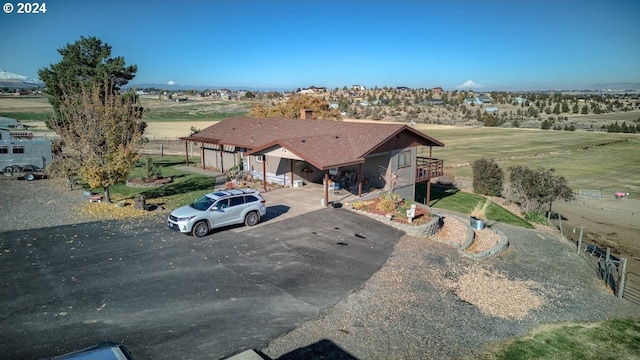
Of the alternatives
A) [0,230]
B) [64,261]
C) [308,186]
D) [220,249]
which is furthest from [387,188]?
[0,230]

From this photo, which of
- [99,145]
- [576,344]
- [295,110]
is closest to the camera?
[576,344]

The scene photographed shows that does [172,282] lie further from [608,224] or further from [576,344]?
[608,224]

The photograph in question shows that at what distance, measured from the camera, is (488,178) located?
3381 centimetres

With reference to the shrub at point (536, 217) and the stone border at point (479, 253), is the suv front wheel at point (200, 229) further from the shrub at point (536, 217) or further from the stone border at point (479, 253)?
the shrub at point (536, 217)

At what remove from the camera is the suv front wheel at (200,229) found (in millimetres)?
16859

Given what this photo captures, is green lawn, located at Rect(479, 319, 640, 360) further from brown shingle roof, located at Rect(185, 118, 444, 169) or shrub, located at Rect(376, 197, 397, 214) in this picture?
brown shingle roof, located at Rect(185, 118, 444, 169)

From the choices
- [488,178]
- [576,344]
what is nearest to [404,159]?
[488,178]

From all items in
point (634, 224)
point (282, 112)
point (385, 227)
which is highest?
point (282, 112)

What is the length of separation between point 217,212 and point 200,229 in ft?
3.27

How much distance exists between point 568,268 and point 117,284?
17.6 meters

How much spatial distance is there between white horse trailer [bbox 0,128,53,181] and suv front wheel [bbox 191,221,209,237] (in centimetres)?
1933

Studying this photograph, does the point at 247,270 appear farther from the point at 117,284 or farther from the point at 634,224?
the point at 634,224

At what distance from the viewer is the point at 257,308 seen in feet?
37.1

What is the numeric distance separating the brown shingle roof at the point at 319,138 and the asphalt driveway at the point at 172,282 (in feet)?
18.2
